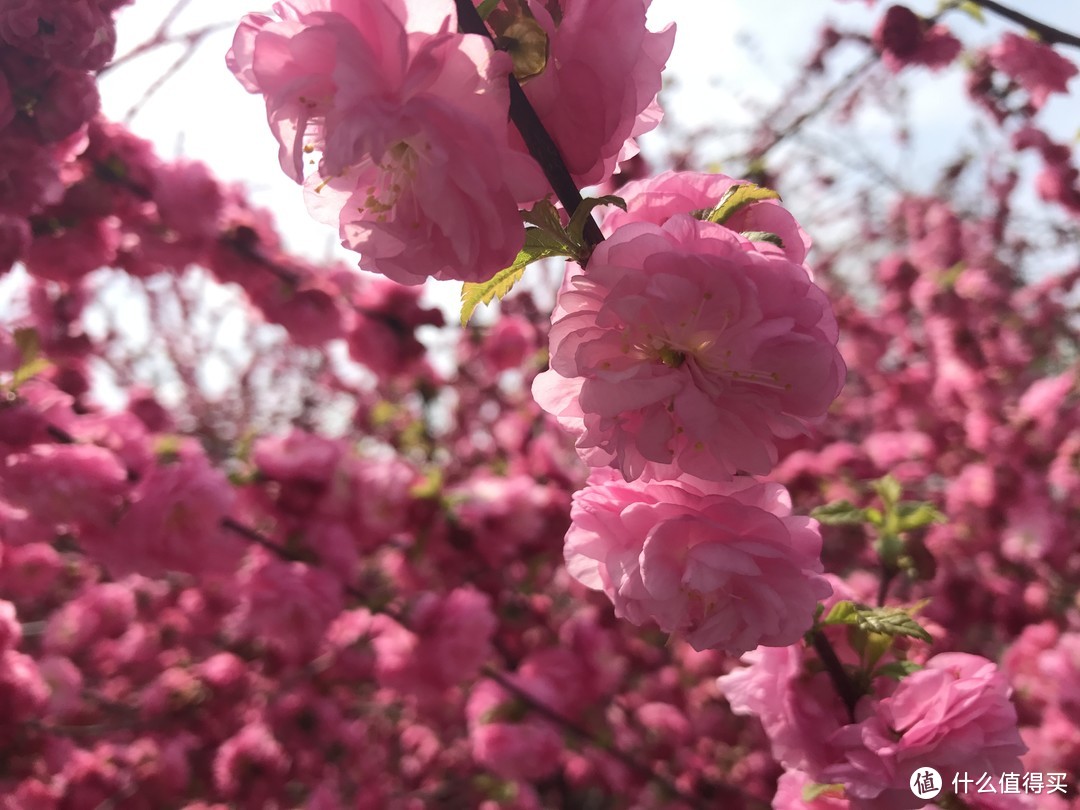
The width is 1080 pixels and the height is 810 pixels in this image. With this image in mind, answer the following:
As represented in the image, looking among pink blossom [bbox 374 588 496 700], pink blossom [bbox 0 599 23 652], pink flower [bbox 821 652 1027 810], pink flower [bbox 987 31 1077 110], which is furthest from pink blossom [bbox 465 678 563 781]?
pink flower [bbox 987 31 1077 110]

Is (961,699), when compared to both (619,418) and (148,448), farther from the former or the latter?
(148,448)

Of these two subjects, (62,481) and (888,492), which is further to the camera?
(62,481)

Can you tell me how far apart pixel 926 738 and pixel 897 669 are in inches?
4.0

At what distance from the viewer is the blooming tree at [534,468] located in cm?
66

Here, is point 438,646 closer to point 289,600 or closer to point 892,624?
point 289,600

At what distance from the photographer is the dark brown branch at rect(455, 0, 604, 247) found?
685mm

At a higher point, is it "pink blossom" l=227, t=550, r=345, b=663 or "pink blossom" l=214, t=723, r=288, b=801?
"pink blossom" l=227, t=550, r=345, b=663

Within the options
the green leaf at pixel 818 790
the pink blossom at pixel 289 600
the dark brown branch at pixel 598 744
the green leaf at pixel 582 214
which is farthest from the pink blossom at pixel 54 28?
the dark brown branch at pixel 598 744

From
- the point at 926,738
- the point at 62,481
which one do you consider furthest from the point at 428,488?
the point at 926,738

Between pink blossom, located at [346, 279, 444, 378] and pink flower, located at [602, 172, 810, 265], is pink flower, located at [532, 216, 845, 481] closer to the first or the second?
pink flower, located at [602, 172, 810, 265]

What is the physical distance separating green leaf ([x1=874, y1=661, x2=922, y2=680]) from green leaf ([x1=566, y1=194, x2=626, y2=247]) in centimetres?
70

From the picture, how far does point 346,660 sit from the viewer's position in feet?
9.48

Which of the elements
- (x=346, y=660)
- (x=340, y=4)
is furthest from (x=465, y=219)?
(x=346, y=660)

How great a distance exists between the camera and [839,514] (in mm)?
1140
